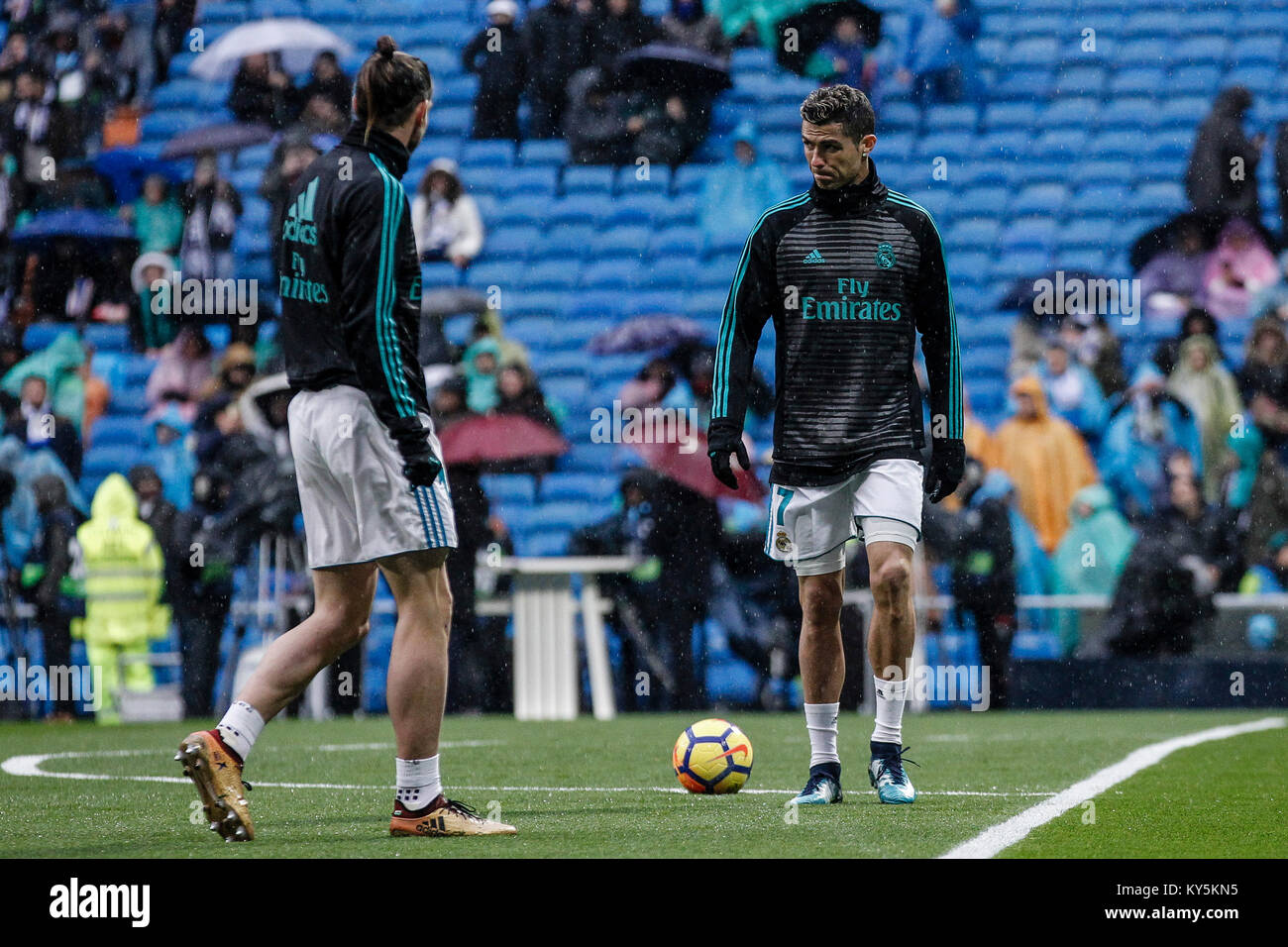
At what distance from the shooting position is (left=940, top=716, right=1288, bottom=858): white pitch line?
5.19m

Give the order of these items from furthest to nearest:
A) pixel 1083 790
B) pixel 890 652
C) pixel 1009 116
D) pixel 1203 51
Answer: pixel 1203 51 < pixel 1009 116 < pixel 1083 790 < pixel 890 652

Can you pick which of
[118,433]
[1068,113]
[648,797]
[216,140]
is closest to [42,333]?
[118,433]

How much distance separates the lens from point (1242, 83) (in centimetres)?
1947

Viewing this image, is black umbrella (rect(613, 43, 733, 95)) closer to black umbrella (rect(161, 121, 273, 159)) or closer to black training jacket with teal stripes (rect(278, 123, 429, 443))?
black umbrella (rect(161, 121, 273, 159))

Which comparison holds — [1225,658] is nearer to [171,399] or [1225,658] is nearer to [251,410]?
[251,410]

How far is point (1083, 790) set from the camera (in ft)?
23.3

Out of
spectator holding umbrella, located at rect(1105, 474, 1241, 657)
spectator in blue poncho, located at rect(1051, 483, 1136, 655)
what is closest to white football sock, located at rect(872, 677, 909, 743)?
spectator holding umbrella, located at rect(1105, 474, 1241, 657)

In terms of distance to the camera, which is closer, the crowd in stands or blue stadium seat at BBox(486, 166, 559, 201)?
the crowd in stands

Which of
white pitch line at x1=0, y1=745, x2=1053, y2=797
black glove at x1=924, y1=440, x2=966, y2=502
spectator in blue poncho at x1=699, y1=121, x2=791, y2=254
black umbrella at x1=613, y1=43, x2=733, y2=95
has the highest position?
black umbrella at x1=613, y1=43, x2=733, y2=95

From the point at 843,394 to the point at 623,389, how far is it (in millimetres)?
8819

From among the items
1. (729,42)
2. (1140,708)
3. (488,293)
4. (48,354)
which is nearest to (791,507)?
(1140,708)

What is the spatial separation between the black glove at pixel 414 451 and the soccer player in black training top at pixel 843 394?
143 cm

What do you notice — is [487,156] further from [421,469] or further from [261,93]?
[421,469]

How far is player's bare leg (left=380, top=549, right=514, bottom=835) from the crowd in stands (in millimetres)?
8149
